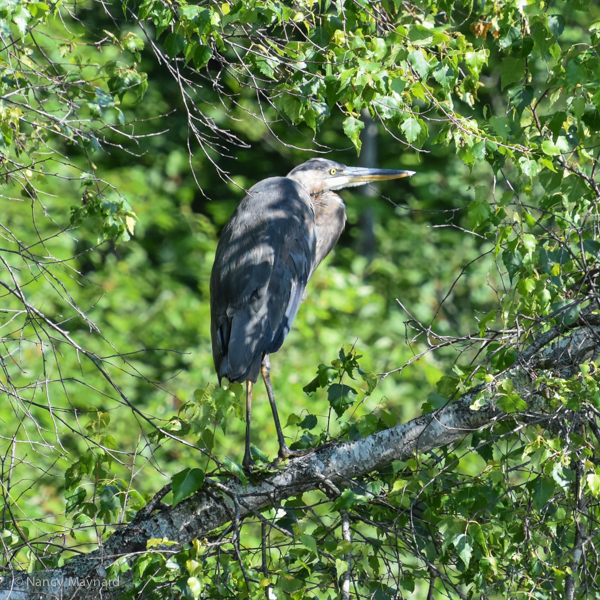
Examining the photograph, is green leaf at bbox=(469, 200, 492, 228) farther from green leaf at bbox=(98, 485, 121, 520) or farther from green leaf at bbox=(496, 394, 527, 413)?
green leaf at bbox=(98, 485, 121, 520)

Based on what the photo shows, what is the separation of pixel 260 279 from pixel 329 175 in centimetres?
131

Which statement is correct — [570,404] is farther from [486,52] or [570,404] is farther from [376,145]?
[376,145]

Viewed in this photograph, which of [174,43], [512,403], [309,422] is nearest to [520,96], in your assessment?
[512,403]

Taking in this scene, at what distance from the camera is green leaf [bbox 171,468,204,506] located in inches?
72.3

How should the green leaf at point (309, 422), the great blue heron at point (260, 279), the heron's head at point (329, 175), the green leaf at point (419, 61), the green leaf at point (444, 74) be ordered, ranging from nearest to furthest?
the green leaf at point (419, 61)
the green leaf at point (444, 74)
the green leaf at point (309, 422)
the great blue heron at point (260, 279)
the heron's head at point (329, 175)

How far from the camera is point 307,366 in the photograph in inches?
220

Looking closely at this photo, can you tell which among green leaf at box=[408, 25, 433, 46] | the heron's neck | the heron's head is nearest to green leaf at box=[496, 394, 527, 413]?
green leaf at box=[408, 25, 433, 46]

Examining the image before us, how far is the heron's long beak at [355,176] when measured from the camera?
14.2ft

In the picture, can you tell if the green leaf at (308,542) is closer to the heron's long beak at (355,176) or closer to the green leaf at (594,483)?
the green leaf at (594,483)

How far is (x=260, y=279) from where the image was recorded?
3205mm

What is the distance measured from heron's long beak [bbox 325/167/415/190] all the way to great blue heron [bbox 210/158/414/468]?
562mm

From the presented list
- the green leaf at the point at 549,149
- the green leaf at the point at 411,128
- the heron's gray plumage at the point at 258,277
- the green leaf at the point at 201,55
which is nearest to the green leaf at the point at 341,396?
the heron's gray plumage at the point at 258,277

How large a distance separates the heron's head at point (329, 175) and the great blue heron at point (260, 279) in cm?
47

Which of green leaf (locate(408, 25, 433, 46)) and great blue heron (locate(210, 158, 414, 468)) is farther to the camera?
great blue heron (locate(210, 158, 414, 468))
